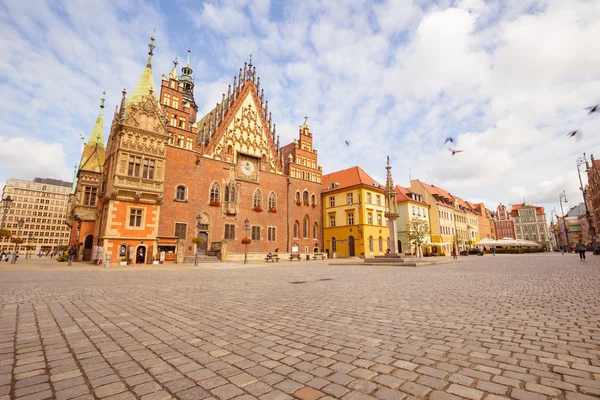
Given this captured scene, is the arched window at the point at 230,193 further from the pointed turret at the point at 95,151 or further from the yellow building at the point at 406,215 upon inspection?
the yellow building at the point at 406,215

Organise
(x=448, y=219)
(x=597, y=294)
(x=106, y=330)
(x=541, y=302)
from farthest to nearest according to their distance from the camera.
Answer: (x=448, y=219)
(x=597, y=294)
(x=541, y=302)
(x=106, y=330)

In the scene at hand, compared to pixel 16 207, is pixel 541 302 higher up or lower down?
lower down

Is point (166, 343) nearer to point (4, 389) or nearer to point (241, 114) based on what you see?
point (4, 389)

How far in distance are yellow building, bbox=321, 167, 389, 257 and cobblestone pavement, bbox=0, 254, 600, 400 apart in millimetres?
34137

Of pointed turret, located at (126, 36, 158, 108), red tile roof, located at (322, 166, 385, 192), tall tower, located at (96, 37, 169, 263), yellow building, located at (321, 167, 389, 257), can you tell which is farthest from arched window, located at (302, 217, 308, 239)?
pointed turret, located at (126, 36, 158, 108)

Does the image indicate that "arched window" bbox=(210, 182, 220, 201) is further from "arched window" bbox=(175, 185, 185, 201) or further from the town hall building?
"arched window" bbox=(175, 185, 185, 201)

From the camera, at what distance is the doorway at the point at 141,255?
2555cm

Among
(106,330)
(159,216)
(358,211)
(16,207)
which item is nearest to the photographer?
(106,330)

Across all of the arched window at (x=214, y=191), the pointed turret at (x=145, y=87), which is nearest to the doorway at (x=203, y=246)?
the arched window at (x=214, y=191)

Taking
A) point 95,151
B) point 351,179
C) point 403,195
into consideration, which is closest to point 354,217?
point 351,179

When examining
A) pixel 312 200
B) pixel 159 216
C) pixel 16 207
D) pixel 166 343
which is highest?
pixel 16 207

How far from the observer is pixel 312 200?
141 ft

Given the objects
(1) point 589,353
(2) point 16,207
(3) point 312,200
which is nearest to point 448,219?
(3) point 312,200

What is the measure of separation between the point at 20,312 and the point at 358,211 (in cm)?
3785
